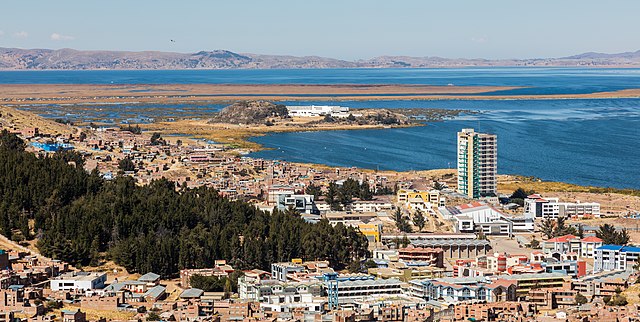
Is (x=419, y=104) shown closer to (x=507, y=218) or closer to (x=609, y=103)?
(x=609, y=103)

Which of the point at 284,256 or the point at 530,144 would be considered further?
the point at 530,144

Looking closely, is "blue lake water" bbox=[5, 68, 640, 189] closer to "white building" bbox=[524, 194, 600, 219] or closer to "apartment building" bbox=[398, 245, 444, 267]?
"white building" bbox=[524, 194, 600, 219]

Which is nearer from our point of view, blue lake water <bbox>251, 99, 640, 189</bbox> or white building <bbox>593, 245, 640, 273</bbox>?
white building <bbox>593, 245, 640, 273</bbox>

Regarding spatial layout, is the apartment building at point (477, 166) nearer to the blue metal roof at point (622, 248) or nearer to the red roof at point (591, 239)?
the red roof at point (591, 239)

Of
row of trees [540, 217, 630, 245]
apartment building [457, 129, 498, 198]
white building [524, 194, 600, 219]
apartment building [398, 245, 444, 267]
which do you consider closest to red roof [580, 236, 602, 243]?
row of trees [540, 217, 630, 245]

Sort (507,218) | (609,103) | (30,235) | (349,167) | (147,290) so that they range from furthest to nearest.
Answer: (609,103)
(349,167)
(507,218)
(30,235)
(147,290)

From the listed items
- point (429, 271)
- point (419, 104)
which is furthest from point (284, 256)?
point (419, 104)
